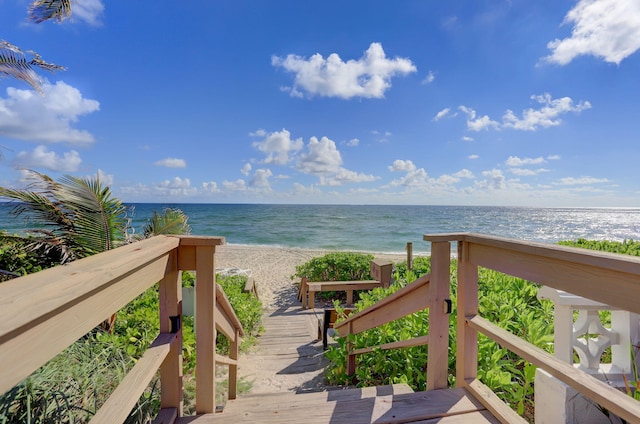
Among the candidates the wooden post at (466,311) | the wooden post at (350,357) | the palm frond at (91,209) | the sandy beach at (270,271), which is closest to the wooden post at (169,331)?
the wooden post at (466,311)

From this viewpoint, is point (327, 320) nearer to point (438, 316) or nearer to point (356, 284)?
point (356, 284)

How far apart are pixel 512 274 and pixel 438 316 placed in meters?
0.55

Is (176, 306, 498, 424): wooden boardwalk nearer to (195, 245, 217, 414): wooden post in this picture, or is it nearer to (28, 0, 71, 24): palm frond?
(195, 245, 217, 414): wooden post

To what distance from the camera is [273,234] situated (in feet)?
90.6

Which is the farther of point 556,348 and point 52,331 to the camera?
point 556,348

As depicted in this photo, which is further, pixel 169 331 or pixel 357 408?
pixel 357 408

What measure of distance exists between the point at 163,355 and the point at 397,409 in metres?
1.11

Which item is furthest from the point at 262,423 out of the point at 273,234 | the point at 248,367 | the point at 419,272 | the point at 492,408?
the point at 273,234

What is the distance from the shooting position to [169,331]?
4.44 feet

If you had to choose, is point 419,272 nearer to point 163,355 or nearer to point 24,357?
point 163,355

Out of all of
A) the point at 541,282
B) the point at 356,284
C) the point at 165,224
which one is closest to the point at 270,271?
the point at 356,284

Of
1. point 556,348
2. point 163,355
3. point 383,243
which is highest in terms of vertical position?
point 163,355

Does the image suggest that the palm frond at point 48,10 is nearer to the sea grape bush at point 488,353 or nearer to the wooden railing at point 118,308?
the wooden railing at point 118,308

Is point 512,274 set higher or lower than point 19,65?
lower
